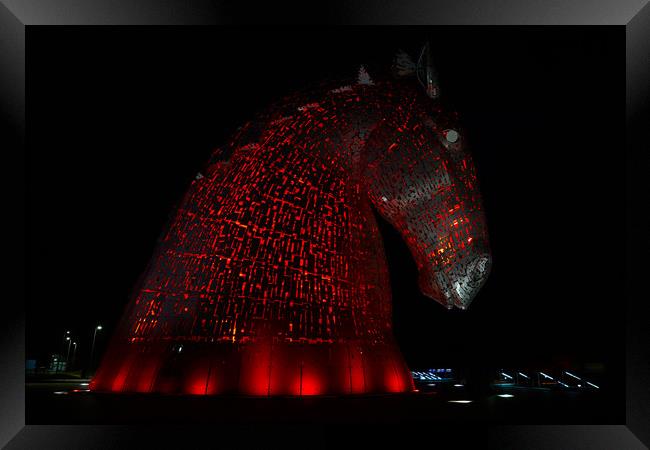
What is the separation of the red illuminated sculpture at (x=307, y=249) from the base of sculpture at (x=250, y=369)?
14 millimetres

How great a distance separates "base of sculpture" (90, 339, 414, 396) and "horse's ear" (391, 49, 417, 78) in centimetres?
333

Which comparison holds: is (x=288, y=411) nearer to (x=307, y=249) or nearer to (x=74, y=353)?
(x=307, y=249)

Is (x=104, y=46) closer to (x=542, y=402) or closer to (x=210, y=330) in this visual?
(x=210, y=330)

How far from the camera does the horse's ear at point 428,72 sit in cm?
898

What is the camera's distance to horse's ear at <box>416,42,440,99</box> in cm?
898

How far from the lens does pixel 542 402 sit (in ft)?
33.5

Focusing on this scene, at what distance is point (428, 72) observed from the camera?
9.00m

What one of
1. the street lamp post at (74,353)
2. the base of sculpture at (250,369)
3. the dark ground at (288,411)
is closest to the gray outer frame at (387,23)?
the dark ground at (288,411)

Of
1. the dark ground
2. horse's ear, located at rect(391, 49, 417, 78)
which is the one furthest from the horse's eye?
the dark ground

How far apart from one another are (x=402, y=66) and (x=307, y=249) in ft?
8.40

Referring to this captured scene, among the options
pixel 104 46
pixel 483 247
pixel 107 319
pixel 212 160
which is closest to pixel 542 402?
pixel 483 247

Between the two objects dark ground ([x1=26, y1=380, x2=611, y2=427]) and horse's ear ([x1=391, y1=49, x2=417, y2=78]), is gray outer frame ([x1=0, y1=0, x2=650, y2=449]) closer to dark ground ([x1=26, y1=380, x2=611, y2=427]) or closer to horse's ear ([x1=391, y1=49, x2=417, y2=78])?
dark ground ([x1=26, y1=380, x2=611, y2=427])

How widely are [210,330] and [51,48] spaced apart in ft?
12.8

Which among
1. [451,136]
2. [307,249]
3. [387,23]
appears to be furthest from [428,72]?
[307,249]
